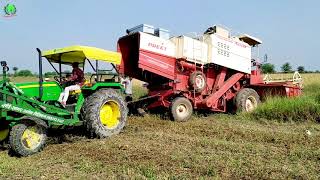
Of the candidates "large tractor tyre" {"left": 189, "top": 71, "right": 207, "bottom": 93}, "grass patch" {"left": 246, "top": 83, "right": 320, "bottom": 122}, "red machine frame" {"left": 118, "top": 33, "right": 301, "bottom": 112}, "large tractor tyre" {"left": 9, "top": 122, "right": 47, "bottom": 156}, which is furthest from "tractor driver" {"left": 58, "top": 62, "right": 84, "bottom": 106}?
"grass patch" {"left": 246, "top": 83, "right": 320, "bottom": 122}

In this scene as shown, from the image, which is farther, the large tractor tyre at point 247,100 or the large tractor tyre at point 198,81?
the large tractor tyre at point 247,100

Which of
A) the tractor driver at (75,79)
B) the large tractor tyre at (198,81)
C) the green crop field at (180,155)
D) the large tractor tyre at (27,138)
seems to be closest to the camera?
the green crop field at (180,155)

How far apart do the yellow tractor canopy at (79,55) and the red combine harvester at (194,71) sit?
197cm

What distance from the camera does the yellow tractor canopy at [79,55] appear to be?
27.8 ft

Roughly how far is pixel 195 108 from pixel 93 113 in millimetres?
4765

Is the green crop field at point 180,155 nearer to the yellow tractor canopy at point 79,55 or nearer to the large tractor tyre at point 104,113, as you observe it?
the large tractor tyre at point 104,113

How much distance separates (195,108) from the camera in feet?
40.9

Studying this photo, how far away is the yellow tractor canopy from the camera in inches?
333

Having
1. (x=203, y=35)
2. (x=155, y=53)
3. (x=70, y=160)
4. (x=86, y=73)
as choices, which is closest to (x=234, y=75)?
(x=203, y=35)

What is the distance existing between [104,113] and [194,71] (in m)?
4.15

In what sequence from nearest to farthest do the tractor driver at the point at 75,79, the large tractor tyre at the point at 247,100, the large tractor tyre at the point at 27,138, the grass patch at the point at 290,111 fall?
the large tractor tyre at the point at 27,138, the tractor driver at the point at 75,79, the grass patch at the point at 290,111, the large tractor tyre at the point at 247,100

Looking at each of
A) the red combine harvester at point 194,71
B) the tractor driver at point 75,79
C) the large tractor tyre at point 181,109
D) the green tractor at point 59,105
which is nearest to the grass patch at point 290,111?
the red combine harvester at point 194,71

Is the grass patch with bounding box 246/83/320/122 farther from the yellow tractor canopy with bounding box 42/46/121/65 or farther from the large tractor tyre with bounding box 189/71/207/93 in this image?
the yellow tractor canopy with bounding box 42/46/121/65

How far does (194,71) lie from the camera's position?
1234cm
